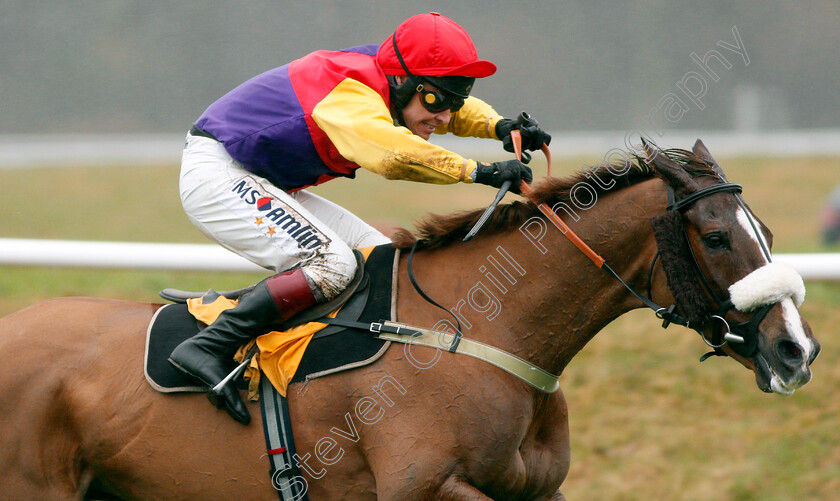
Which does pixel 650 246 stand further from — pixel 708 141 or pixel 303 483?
pixel 708 141

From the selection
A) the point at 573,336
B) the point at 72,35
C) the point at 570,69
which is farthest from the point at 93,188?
the point at 573,336

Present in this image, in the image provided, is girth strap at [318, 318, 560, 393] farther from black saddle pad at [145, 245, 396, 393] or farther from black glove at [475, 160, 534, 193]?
black glove at [475, 160, 534, 193]

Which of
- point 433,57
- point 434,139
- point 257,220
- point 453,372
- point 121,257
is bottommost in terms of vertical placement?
point 434,139

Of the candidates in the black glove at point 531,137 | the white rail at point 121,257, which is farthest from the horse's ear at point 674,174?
the white rail at point 121,257

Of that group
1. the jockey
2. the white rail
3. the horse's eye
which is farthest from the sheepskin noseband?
the white rail

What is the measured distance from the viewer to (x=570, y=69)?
9.94m

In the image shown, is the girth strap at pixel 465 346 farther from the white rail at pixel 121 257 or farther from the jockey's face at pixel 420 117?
the white rail at pixel 121 257

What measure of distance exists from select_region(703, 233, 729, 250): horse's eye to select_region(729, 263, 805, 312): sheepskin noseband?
128mm

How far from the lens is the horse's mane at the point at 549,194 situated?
290 centimetres

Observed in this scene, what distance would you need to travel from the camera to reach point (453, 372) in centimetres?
288

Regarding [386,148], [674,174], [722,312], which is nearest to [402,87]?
[386,148]

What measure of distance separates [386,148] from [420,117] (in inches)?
17.4

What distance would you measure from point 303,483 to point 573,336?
1089 millimetres

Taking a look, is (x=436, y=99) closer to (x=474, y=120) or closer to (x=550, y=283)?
(x=474, y=120)
